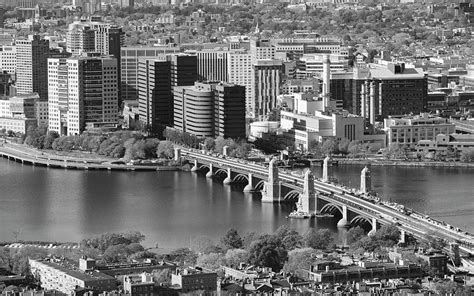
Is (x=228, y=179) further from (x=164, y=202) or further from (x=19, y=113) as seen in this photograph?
(x=19, y=113)

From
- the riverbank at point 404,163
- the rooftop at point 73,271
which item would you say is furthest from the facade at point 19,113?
the rooftop at point 73,271

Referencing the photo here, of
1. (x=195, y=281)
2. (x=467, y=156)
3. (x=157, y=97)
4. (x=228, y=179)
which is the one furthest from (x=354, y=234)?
(x=157, y=97)

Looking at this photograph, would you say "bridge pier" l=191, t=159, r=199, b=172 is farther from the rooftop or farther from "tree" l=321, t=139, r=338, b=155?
the rooftop

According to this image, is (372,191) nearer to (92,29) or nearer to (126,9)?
(92,29)

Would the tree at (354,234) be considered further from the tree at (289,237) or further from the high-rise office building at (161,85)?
the high-rise office building at (161,85)

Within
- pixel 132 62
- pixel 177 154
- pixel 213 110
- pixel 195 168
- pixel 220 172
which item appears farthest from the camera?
pixel 132 62
